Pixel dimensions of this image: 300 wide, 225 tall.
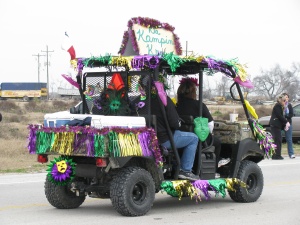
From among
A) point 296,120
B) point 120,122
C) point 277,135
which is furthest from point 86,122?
point 296,120

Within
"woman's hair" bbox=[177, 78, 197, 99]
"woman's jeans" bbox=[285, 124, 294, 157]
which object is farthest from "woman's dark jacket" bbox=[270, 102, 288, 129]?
"woman's hair" bbox=[177, 78, 197, 99]

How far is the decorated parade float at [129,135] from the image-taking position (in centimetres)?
852

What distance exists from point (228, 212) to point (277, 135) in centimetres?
1079

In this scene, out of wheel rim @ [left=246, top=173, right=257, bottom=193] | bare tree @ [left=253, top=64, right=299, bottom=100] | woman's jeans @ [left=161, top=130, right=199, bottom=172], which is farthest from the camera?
bare tree @ [left=253, top=64, right=299, bottom=100]

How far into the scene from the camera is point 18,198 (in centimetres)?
1096

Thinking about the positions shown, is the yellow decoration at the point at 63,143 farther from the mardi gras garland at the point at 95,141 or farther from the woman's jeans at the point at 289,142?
the woman's jeans at the point at 289,142

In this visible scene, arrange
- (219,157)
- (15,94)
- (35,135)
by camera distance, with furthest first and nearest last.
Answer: (15,94) < (219,157) < (35,135)

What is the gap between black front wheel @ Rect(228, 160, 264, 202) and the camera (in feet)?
33.6

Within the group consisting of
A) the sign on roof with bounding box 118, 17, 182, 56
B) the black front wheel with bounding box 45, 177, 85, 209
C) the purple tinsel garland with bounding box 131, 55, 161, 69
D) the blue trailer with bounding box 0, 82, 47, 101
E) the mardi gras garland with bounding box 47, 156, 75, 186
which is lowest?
the black front wheel with bounding box 45, 177, 85, 209

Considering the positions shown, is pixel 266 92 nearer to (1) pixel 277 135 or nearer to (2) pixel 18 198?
(1) pixel 277 135

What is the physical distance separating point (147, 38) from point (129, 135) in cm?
151

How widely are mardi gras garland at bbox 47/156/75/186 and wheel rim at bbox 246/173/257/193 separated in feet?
9.87

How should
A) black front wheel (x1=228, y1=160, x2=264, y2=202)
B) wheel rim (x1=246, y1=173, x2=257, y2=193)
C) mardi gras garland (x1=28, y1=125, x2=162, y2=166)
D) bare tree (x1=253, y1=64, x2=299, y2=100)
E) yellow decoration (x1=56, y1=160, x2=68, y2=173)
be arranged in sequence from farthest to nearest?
bare tree (x1=253, y1=64, x2=299, y2=100) → wheel rim (x1=246, y1=173, x2=257, y2=193) → black front wheel (x1=228, y1=160, x2=264, y2=202) → yellow decoration (x1=56, y1=160, x2=68, y2=173) → mardi gras garland (x1=28, y1=125, x2=162, y2=166)

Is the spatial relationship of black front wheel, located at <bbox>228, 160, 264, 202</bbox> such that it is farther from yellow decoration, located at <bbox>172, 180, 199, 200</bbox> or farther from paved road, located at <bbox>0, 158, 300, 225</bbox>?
yellow decoration, located at <bbox>172, 180, 199, 200</bbox>
